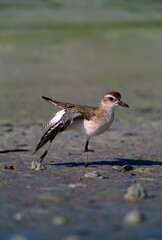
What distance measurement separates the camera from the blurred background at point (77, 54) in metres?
14.2

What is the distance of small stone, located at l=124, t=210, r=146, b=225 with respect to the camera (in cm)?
496

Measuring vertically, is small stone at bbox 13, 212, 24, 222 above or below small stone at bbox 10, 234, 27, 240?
above

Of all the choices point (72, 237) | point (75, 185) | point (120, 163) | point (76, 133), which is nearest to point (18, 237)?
point (72, 237)

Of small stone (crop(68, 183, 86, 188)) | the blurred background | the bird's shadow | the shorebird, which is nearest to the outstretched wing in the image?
the shorebird

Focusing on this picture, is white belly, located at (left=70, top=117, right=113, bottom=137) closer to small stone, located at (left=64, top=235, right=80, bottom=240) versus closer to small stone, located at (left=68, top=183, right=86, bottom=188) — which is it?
small stone, located at (left=68, top=183, right=86, bottom=188)

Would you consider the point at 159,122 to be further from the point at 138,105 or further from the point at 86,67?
the point at 86,67

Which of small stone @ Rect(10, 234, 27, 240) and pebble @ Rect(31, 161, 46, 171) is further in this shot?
pebble @ Rect(31, 161, 46, 171)

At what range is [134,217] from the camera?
4.97m

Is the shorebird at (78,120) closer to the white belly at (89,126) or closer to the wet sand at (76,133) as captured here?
the white belly at (89,126)

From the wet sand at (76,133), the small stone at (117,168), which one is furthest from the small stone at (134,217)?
the small stone at (117,168)

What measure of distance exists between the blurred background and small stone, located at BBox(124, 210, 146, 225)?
250 inches

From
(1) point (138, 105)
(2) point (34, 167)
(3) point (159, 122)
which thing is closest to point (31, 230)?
(2) point (34, 167)

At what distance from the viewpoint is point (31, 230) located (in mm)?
4879

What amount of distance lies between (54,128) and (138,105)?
21.5 feet
